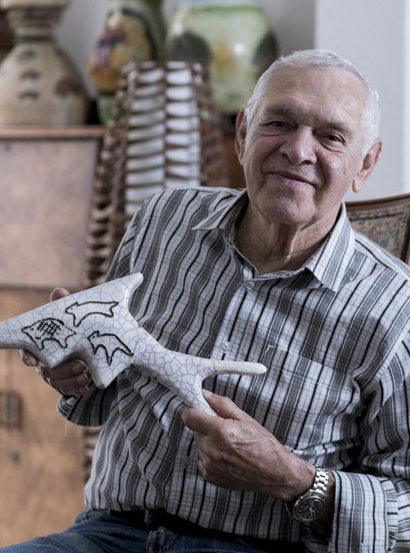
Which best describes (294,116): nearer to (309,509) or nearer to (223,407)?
(223,407)

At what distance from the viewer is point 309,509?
1160mm

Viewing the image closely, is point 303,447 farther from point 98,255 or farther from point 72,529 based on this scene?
point 98,255

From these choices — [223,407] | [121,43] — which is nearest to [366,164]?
[223,407]

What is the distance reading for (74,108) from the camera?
97.8 inches

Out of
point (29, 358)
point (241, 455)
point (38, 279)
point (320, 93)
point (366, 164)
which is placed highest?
point (320, 93)

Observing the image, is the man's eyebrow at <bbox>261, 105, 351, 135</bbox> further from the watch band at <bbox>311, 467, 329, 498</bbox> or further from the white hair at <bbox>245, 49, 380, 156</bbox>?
the watch band at <bbox>311, 467, 329, 498</bbox>

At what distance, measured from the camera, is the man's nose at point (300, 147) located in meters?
1.20

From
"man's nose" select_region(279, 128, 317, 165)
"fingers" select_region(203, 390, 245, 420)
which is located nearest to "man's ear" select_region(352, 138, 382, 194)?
"man's nose" select_region(279, 128, 317, 165)

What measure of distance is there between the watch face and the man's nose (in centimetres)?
49

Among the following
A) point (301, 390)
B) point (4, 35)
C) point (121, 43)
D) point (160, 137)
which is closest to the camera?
point (301, 390)

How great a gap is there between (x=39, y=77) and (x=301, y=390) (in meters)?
1.58

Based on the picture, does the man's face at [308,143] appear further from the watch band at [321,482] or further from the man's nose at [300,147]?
the watch band at [321,482]

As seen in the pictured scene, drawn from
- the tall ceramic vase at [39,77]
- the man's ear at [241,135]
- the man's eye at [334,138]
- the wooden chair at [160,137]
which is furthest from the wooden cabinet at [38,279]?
the man's eye at [334,138]

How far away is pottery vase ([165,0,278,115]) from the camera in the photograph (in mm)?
2156
